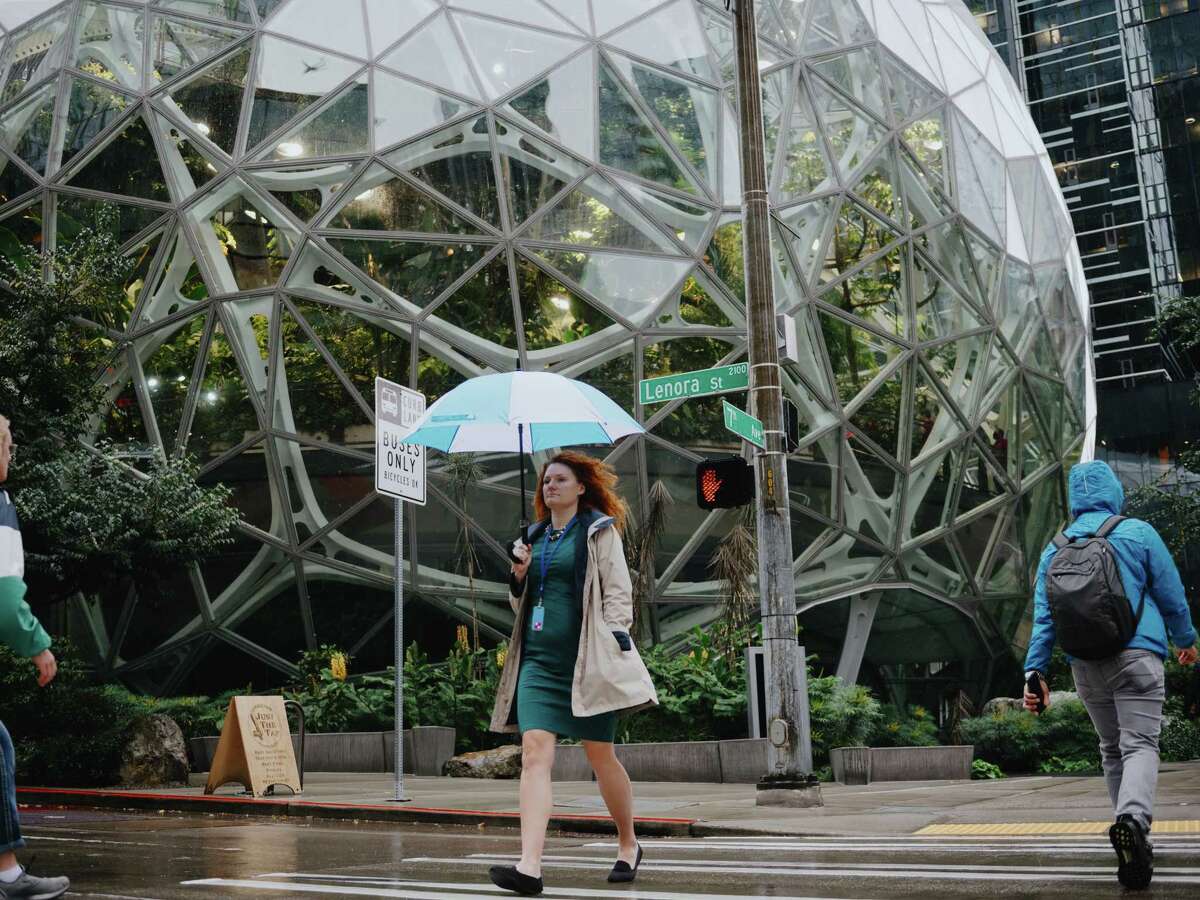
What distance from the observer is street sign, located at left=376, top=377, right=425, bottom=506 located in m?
12.4

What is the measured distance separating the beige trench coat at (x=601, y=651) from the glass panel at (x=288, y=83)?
14779 mm

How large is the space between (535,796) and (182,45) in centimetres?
1736

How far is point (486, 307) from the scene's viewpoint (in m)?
19.1

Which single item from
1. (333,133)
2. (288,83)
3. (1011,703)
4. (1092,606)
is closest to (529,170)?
(333,133)

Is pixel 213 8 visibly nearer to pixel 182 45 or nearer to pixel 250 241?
pixel 182 45

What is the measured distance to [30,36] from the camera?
2070 centimetres

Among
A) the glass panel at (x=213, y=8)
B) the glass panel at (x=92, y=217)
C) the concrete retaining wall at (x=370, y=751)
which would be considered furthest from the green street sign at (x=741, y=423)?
the glass panel at (x=213, y=8)

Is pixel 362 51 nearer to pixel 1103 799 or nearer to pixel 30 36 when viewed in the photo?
pixel 30 36

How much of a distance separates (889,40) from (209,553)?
47.2 ft

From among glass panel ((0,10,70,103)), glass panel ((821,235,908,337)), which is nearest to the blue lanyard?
glass panel ((821,235,908,337))

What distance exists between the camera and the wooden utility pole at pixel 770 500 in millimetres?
11039

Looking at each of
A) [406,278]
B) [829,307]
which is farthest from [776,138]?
[406,278]

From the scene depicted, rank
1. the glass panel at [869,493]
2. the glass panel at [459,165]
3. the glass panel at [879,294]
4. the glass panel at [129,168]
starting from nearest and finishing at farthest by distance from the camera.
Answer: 1. the glass panel at [459,165]
2. the glass panel at [129,168]
3. the glass panel at [879,294]
4. the glass panel at [869,493]

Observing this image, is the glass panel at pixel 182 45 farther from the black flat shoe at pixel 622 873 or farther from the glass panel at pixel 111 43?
the black flat shoe at pixel 622 873
